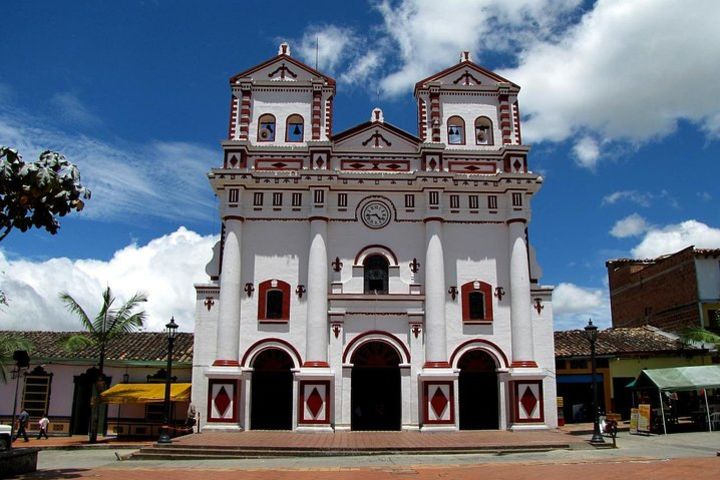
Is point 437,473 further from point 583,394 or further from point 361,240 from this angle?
point 583,394

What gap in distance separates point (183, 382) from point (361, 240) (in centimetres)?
1012

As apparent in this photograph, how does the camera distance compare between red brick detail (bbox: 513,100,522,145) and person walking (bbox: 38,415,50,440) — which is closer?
person walking (bbox: 38,415,50,440)

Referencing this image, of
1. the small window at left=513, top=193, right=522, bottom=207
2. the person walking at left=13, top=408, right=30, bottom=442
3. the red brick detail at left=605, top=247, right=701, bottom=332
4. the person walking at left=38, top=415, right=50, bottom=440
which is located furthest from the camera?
the red brick detail at left=605, top=247, right=701, bottom=332

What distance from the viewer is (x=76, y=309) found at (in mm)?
26906

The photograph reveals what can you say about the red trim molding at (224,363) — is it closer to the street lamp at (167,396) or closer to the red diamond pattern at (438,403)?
the street lamp at (167,396)

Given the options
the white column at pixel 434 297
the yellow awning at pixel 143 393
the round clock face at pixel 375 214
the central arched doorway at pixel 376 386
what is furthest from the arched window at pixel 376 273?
the yellow awning at pixel 143 393

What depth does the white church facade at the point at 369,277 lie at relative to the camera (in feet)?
84.0

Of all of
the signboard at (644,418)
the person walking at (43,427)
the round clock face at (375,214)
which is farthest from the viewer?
the round clock face at (375,214)

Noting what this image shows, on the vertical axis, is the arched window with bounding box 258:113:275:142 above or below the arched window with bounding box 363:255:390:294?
above

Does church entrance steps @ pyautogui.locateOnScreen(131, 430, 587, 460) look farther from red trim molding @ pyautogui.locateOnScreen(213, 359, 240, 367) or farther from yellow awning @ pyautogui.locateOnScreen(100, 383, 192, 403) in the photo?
yellow awning @ pyautogui.locateOnScreen(100, 383, 192, 403)

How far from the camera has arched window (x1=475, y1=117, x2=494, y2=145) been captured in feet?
95.0

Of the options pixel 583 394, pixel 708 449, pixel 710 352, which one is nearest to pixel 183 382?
pixel 583 394

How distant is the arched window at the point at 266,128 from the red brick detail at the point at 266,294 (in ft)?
21.3

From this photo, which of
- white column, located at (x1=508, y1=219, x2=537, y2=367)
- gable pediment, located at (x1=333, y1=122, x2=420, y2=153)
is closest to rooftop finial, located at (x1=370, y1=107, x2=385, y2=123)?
gable pediment, located at (x1=333, y1=122, x2=420, y2=153)
